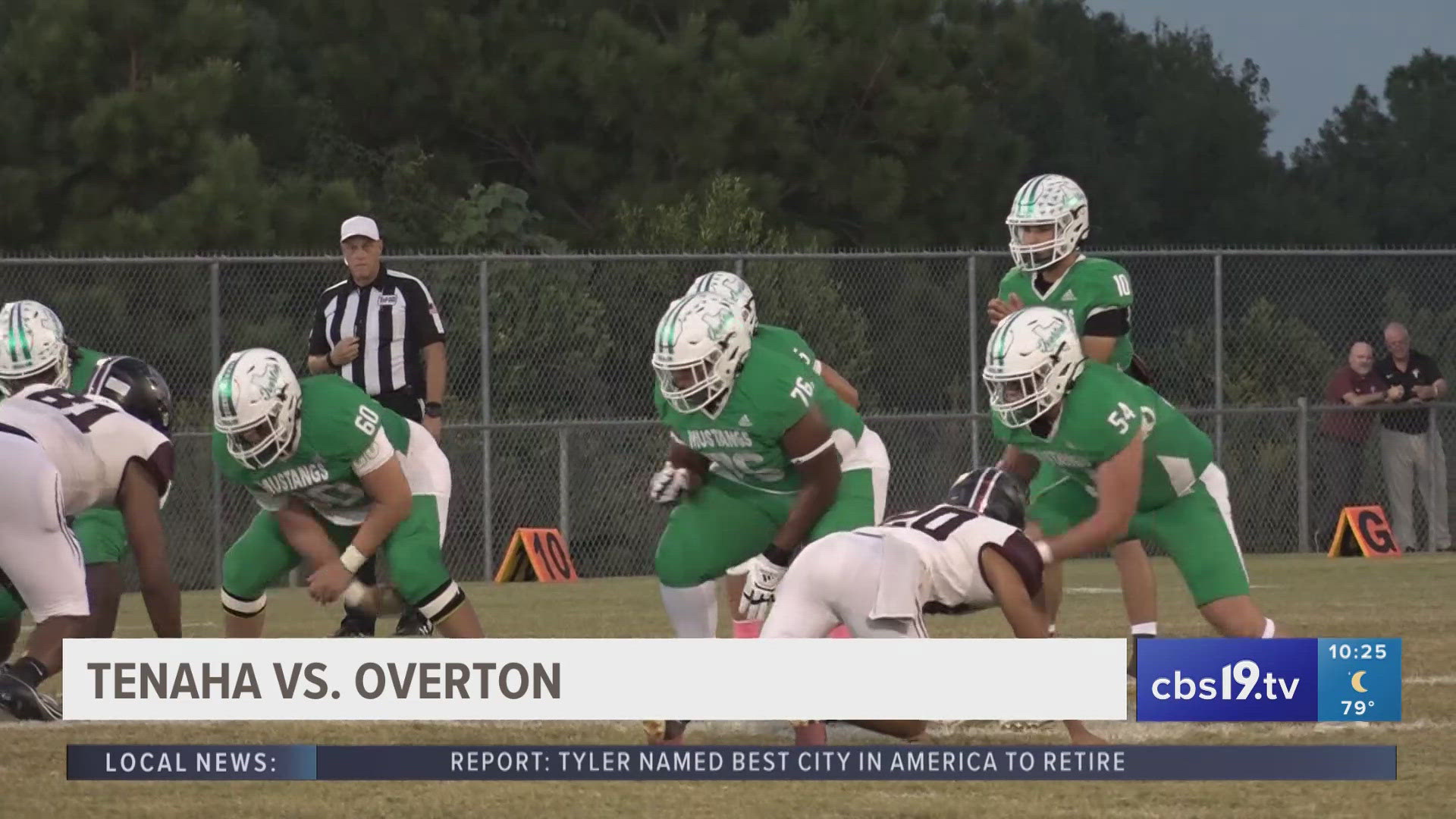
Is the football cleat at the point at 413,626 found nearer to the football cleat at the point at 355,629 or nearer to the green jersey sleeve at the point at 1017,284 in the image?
the football cleat at the point at 355,629

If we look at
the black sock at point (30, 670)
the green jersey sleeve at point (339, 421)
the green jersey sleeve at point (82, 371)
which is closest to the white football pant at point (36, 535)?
the black sock at point (30, 670)

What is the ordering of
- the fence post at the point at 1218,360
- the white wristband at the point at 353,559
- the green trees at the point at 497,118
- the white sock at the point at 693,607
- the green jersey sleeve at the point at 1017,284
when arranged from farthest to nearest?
the green trees at the point at 497,118, the fence post at the point at 1218,360, the green jersey sleeve at the point at 1017,284, the white wristband at the point at 353,559, the white sock at the point at 693,607

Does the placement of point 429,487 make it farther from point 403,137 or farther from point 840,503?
point 403,137

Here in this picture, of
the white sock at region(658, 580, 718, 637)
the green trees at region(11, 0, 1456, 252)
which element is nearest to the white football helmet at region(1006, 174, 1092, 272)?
the white sock at region(658, 580, 718, 637)

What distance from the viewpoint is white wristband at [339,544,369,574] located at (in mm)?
7371

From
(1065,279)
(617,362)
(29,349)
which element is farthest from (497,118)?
(29,349)

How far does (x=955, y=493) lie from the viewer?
7090mm

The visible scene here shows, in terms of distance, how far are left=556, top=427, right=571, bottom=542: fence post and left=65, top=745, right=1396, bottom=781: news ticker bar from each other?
8422 millimetres

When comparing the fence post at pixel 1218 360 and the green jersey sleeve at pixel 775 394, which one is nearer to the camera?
the green jersey sleeve at pixel 775 394

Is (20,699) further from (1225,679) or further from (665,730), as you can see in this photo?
(1225,679)

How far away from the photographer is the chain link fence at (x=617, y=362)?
1480 centimetres

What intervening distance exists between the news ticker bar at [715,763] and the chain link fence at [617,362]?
25.1ft

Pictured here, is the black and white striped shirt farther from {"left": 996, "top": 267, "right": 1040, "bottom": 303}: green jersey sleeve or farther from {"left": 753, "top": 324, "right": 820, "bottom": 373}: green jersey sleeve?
{"left": 753, "top": 324, "right": 820, "bottom": 373}: green jersey sleeve

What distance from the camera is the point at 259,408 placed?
7383mm
